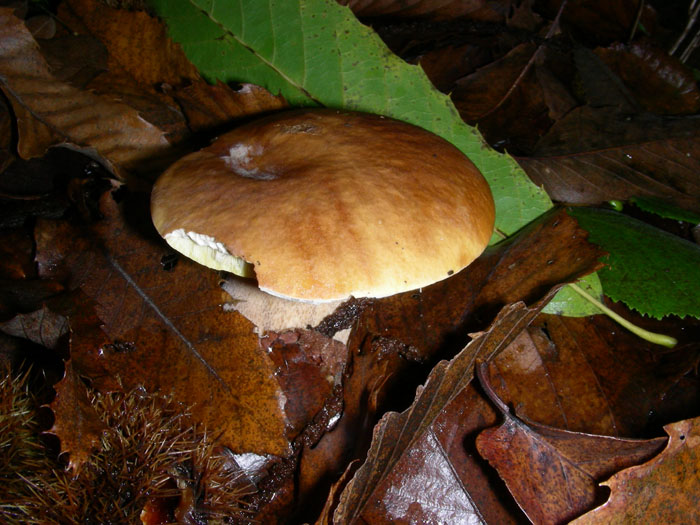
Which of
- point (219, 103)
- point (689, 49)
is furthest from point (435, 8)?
point (689, 49)

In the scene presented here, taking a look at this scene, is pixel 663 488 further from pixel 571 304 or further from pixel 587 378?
pixel 571 304

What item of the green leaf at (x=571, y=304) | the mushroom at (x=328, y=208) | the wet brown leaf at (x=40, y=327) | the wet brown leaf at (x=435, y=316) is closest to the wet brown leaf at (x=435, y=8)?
the mushroom at (x=328, y=208)

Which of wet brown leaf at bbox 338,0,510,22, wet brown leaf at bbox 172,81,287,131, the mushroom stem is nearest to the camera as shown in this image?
the mushroom stem

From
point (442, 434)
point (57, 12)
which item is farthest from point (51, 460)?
point (57, 12)

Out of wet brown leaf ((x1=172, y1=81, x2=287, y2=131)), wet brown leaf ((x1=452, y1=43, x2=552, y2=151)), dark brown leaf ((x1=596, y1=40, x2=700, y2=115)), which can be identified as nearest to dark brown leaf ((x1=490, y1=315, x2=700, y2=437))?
wet brown leaf ((x1=452, y1=43, x2=552, y2=151))

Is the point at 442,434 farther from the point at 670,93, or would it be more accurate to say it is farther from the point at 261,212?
the point at 670,93

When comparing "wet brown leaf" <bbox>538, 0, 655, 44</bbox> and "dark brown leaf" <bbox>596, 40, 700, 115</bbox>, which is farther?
"wet brown leaf" <bbox>538, 0, 655, 44</bbox>

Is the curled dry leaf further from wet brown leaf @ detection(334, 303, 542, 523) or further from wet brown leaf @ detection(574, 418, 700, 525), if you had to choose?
wet brown leaf @ detection(574, 418, 700, 525)
